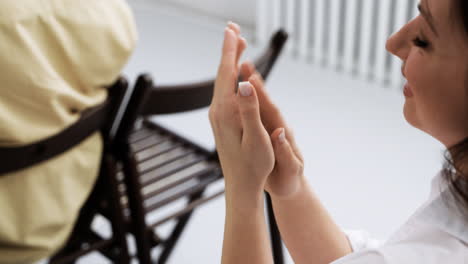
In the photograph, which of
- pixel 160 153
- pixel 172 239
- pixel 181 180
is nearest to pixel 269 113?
pixel 181 180

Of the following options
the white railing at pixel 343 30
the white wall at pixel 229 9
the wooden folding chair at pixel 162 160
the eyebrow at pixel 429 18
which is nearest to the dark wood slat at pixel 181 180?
the wooden folding chair at pixel 162 160

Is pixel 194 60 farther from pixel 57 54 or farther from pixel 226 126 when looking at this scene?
pixel 226 126

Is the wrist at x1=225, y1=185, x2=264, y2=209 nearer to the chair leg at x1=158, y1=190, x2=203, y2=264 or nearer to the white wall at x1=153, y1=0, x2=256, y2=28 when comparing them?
the chair leg at x1=158, y1=190, x2=203, y2=264

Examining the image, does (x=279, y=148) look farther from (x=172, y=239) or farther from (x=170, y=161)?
(x=172, y=239)

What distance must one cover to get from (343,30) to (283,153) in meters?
2.64

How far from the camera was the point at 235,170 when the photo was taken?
0.89 m

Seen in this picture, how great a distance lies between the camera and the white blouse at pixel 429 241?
0.76 meters

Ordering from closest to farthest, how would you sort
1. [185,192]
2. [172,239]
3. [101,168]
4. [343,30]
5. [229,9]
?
1. [101,168]
2. [185,192]
3. [172,239]
4. [343,30]
5. [229,9]

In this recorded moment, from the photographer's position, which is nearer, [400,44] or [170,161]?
[400,44]

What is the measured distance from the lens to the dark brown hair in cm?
74

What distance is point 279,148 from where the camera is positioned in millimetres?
932

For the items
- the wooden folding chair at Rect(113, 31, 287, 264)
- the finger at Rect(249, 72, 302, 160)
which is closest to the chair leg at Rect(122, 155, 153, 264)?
the wooden folding chair at Rect(113, 31, 287, 264)

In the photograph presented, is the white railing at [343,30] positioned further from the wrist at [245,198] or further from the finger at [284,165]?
the wrist at [245,198]

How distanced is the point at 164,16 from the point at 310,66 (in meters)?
1.27
